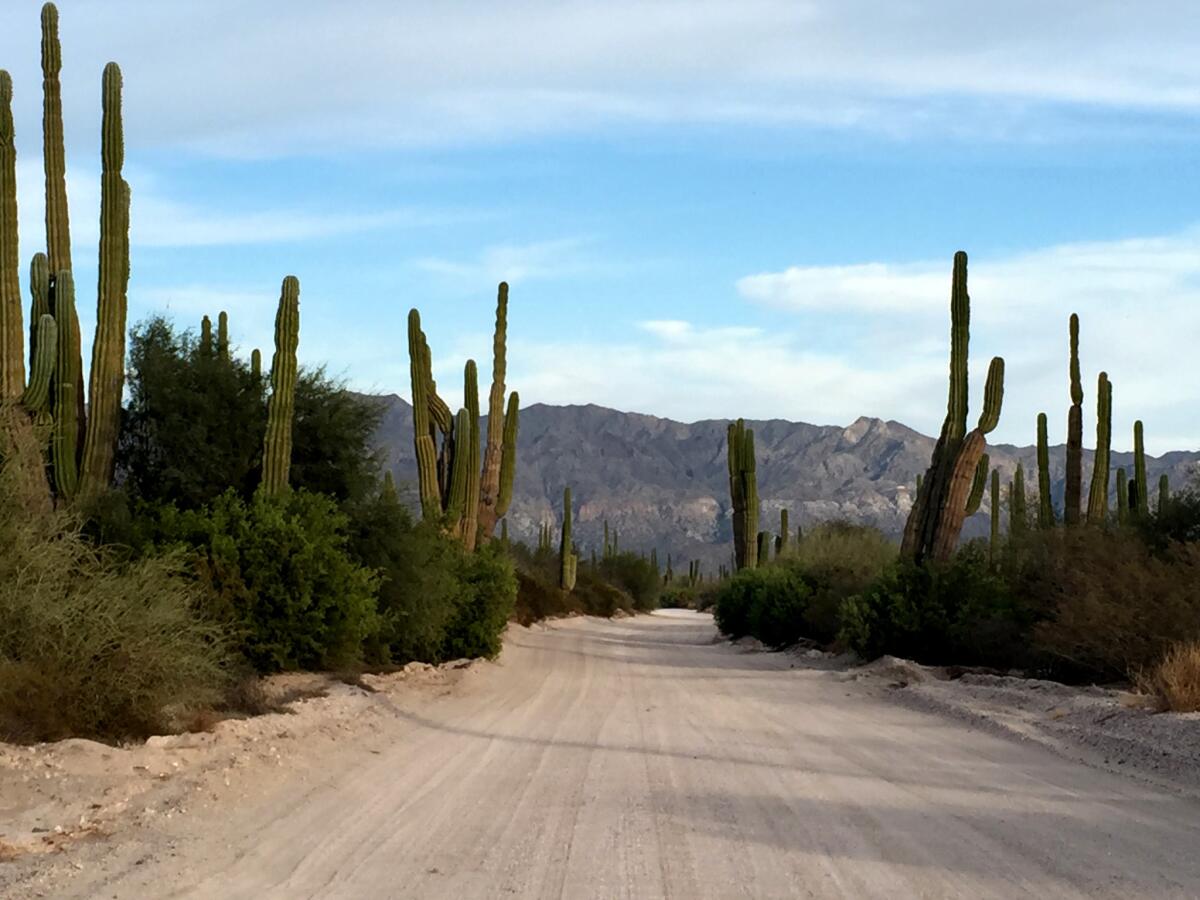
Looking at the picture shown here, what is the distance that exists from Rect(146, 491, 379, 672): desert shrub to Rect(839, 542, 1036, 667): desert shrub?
1208 cm

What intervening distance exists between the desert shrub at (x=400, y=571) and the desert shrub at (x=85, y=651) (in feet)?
25.7

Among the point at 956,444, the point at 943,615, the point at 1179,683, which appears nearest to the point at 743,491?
the point at 956,444

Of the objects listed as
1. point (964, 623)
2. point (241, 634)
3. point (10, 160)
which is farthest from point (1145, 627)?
point (10, 160)

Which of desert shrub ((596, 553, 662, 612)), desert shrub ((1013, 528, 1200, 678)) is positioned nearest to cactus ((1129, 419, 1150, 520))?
desert shrub ((1013, 528, 1200, 678))

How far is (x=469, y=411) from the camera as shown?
3550cm

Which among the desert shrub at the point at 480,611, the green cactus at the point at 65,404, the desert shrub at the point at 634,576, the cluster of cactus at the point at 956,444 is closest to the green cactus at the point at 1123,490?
the cluster of cactus at the point at 956,444

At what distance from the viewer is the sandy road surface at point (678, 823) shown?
7566 mm

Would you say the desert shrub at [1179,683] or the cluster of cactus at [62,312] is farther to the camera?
the cluster of cactus at [62,312]

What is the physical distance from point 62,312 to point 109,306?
73 cm

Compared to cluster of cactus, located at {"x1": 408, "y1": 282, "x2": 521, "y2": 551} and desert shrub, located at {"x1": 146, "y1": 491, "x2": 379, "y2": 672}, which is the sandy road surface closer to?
desert shrub, located at {"x1": 146, "y1": 491, "x2": 379, "y2": 672}

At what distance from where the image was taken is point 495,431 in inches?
1580

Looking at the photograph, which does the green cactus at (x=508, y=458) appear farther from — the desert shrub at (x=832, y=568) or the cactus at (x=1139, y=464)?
the cactus at (x=1139, y=464)

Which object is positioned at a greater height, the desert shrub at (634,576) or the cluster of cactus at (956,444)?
the cluster of cactus at (956,444)

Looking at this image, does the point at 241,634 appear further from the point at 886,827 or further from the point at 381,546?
the point at 886,827
